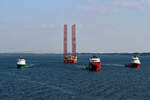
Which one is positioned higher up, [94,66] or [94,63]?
[94,63]

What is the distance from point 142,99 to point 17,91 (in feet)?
95.9

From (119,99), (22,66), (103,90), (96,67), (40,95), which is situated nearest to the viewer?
(119,99)

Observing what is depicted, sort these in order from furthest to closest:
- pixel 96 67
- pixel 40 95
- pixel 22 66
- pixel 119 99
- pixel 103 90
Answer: pixel 22 66
pixel 96 67
pixel 103 90
pixel 40 95
pixel 119 99

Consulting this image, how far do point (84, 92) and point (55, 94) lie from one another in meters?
6.56

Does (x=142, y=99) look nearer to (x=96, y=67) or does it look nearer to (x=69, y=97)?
(x=69, y=97)

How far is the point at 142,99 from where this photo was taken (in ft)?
176

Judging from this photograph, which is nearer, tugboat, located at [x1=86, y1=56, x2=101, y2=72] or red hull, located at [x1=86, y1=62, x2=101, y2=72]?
tugboat, located at [x1=86, y1=56, x2=101, y2=72]

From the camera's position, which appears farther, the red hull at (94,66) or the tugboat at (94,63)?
the red hull at (94,66)

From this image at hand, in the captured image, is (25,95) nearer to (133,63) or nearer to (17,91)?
(17,91)

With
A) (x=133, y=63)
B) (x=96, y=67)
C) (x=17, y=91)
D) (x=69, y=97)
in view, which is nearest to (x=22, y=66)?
(x=96, y=67)

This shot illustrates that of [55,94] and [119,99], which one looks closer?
[119,99]

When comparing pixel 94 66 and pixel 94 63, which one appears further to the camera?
pixel 94 66

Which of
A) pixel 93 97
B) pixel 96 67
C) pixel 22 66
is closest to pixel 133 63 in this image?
pixel 96 67

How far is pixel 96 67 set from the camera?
119 meters
